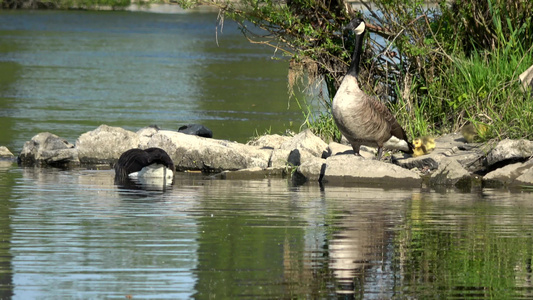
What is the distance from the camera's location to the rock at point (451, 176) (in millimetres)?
13633

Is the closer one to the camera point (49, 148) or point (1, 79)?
point (49, 148)

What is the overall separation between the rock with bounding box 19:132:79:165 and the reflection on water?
293 centimetres

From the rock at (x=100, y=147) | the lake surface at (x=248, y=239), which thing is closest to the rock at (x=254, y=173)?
the lake surface at (x=248, y=239)

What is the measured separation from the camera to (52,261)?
7582 mm

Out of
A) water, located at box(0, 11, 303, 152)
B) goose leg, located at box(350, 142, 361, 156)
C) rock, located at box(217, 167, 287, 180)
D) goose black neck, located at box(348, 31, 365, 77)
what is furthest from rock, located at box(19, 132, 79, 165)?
goose black neck, located at box(348, 31, 365, 77)

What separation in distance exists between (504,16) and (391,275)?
9.17 meters

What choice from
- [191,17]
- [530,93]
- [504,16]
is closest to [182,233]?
[530,93]

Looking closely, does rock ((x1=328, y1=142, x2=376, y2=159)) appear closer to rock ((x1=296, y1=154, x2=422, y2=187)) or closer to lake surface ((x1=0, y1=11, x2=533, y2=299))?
rock ((x1=296, y1=154, x2=422, y2=187))

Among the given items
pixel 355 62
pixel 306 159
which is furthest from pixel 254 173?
pixel 355 62

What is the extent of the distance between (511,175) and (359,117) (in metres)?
2.22

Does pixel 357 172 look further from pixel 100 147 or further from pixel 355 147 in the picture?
pixel 100 147

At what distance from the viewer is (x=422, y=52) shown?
50.0 ft

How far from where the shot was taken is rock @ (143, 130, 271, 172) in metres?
14.8

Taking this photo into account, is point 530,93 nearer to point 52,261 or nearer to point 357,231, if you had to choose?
point 357,231
